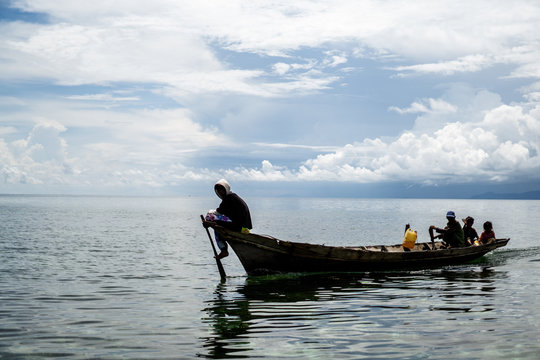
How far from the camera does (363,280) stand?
18.4 m

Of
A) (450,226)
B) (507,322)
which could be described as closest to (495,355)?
(507,322)

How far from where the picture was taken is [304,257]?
18062 millimetres

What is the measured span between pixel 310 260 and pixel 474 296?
18.5ft

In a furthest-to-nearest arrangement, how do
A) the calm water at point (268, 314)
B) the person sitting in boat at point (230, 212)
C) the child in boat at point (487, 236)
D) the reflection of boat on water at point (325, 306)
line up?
the child in boat at point (487, 236), the person sitting in boat at point (230, 212), the reflection of boat on water at point (325, 306), the calm water at point (268, 314)

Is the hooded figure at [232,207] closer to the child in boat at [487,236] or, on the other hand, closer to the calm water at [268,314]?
the calm water at [268,314]

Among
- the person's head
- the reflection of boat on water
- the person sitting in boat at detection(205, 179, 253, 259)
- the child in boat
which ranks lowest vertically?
the reflection of boat on water

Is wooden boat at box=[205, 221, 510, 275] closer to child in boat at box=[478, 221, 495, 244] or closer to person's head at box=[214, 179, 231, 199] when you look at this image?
person's head at box=[214, 179, 231, 199]

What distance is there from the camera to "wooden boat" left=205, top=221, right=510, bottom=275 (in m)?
17.0

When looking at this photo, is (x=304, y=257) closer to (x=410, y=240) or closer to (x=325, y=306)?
(x=325, y=306)

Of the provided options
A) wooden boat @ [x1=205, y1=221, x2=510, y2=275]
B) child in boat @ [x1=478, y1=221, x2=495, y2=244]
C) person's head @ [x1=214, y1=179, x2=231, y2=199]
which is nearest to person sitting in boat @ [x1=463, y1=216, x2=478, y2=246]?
child in boat @ [x1=478, y1=221, x2=495, y2=244]

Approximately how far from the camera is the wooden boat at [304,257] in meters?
17.0

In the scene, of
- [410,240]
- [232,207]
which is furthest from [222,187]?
[410,240]

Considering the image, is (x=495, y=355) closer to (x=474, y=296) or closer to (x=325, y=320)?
(x=325, y=320)

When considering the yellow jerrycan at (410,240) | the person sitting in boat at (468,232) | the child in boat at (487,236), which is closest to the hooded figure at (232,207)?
the yellow jerrycan at (410,240)
